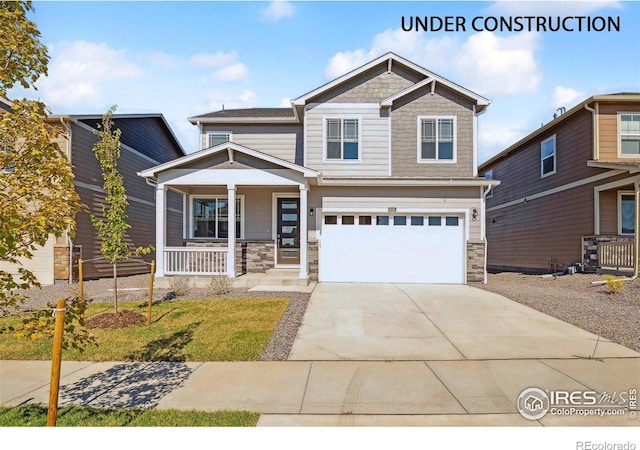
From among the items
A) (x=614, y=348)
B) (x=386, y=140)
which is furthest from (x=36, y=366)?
(x=386, y=140)

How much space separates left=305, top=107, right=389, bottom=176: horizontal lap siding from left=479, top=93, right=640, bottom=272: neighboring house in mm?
7534

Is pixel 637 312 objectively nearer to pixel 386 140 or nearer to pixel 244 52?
pixel 386 140

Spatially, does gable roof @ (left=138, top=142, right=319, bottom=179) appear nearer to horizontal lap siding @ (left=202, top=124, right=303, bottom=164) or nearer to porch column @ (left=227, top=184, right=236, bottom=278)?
porch column @ (left=227, top=184, right=236, bottom=278)

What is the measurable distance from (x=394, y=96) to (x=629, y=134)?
8.99 meters

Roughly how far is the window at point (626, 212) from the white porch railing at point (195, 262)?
13871 mm

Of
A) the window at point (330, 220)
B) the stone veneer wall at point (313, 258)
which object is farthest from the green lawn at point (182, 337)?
the window at point (330, 220)

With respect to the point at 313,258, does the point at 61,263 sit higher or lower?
lower

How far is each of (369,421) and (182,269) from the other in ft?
33.2

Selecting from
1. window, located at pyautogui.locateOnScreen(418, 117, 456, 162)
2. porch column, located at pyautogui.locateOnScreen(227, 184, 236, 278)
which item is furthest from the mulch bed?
window, located at pyautogui.locateOnScreen(418, 117, 456, 162)

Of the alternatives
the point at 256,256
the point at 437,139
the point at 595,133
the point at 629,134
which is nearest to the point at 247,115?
the point at 256,256

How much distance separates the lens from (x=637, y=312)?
27.2 ft

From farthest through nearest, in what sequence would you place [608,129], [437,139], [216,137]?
[216,137]
[608,129]
[437,139]

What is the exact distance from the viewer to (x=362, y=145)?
13.6 m

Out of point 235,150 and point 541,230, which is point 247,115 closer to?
point 235,150
